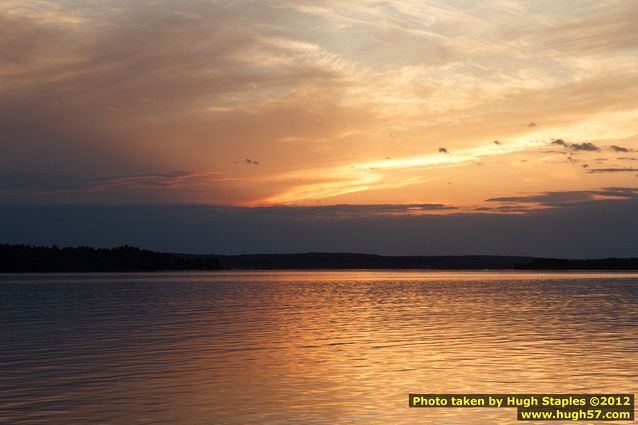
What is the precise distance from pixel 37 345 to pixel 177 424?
824 inches

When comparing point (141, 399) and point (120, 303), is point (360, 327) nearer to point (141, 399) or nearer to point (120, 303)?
point (141, 399)

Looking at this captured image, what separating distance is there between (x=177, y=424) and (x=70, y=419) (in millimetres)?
3096

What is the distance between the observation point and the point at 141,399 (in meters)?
24.2

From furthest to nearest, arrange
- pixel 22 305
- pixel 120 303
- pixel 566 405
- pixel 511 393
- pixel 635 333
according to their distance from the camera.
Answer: pixel 120 303
pixel 22 305
pixel 635 333
pixel 511 393
pixel 566 405

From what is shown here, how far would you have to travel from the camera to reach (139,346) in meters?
38.7

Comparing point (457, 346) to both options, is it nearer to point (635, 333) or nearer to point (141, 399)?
point (635, 333)

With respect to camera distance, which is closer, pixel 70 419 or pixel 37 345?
pixel 70 419

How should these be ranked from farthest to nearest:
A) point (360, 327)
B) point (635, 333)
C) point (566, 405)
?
point (360, 327), point (635, 333), point (566, 405)

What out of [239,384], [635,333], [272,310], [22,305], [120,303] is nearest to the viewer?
[239,384]

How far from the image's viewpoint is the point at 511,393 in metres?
24.9

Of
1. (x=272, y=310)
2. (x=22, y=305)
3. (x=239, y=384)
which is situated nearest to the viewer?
(x=239, y=384)

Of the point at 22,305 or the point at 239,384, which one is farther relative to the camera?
Answer: the point at 22,305

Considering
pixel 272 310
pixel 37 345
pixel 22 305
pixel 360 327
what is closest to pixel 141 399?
pixel 37 345

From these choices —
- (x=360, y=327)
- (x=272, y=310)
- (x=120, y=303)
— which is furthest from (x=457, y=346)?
(x=120, y=303)
